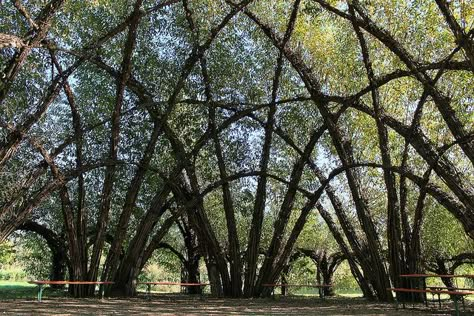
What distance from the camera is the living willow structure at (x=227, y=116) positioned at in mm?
8289

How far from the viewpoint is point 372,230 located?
28.3 ft

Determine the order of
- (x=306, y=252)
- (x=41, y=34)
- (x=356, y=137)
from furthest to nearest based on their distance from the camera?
(x=306, y=252) → (x=356, y=137) → (x=41, y=34)

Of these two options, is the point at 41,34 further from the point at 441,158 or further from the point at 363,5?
the point at 441,158

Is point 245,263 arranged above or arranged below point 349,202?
below

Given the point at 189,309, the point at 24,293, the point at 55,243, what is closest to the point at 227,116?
the point at 189,309

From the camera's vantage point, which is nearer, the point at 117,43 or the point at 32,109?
the point at 32,109

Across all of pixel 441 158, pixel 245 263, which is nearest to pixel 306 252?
pixel 245 263

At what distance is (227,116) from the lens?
10.4 m

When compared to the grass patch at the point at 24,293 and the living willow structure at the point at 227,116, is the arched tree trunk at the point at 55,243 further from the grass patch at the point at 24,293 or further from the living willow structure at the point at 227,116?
the living willow structure at the point at 227,116

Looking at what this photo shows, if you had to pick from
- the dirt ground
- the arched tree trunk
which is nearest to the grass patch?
the arched tree trunk

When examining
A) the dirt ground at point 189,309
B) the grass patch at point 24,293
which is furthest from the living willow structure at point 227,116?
the grass patch at point 24,293

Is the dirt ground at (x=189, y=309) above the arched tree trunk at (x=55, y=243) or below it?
below

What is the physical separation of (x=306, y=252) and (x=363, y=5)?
42.6ft

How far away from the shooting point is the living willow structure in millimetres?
8289
